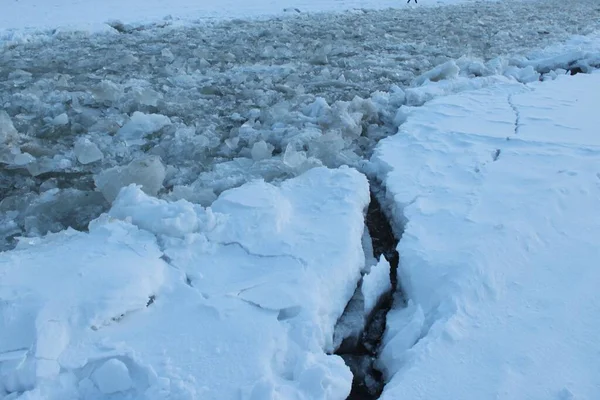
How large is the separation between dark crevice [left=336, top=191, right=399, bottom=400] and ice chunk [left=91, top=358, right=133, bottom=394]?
67cm

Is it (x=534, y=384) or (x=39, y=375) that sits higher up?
(x=39, y=375)

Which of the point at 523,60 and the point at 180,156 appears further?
the point at 523,60

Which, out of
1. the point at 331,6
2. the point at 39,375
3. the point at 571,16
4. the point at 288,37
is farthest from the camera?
the point at 331,6

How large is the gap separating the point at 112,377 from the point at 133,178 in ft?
4.55

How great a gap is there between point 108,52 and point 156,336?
15.2ft

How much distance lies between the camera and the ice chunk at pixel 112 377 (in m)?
1.41

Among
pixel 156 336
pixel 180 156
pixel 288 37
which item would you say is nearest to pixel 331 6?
pixel 288 37

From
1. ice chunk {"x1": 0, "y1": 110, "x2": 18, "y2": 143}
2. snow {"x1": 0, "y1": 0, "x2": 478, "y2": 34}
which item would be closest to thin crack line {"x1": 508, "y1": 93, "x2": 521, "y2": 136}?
ice chunk {"x1": 0, "y1": 110, "x2": 18, "y2": 143}

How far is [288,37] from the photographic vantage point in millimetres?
6734

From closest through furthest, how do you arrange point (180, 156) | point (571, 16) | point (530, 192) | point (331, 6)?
point (530, 192) → point (180, 156) → point (571, 16) → point (331, 6)

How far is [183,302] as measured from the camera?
175 cm

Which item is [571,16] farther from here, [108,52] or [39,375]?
[39,375]

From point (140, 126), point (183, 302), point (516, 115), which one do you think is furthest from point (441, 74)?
point (183, 302)

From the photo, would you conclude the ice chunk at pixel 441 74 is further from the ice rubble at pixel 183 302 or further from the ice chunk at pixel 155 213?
the ice chunk at pixel 155 213
